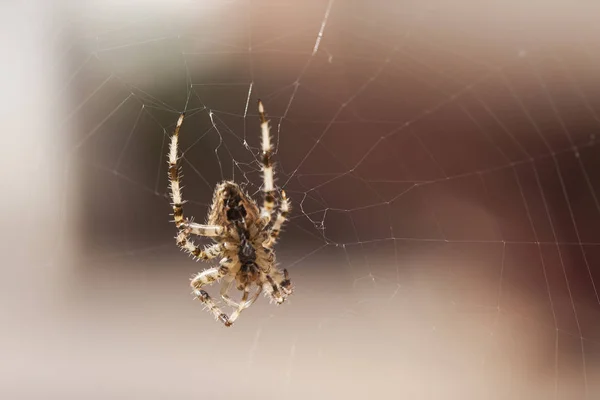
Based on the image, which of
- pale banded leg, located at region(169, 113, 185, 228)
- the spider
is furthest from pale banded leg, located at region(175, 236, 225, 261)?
pale banded leg, located at region(169, 113, 185, 228)

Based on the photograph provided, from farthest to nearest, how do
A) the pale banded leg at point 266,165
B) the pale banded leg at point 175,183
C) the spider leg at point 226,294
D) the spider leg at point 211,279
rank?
the spider leg at point 226,294 → the spider leg at point 211,279 → the pale banded leg at point 175,183 → the pale banded leg at point 266,165

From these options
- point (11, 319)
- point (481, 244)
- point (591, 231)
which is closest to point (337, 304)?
point (481, 244)

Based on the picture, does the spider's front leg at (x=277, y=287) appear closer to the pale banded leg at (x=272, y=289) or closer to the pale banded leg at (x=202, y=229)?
the pale banded leg at (x=272, y=289)

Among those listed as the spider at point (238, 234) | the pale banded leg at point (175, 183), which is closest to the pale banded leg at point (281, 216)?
the spider at point (238, 234)

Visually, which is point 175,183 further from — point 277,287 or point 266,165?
point 277,287

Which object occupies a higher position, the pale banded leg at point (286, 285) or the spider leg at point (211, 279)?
the pale banded leg at point (286, 285)

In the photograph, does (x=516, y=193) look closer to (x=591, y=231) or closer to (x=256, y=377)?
(x=591, y=231)
